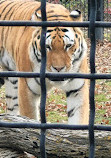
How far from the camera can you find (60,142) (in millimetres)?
2848

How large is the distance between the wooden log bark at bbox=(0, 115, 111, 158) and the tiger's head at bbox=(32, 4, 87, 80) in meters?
1.62

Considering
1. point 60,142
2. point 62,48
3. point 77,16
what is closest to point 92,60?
point 60,142

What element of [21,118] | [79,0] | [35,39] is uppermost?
[79,0]

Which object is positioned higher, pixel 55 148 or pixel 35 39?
pixel 35 39

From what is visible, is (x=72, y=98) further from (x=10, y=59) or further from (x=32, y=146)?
(x=32, y=146)

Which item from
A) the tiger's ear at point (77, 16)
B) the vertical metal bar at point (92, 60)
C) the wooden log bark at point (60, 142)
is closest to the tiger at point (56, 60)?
the tiger's ear at point (77, 16)

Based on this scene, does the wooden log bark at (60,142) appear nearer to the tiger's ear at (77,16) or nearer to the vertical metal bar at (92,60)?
the vertical metal bar at (92,60)

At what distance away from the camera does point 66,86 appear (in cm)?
482

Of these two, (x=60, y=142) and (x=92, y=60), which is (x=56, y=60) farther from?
(x=92, y=60)

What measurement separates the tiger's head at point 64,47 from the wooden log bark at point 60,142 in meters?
1.62

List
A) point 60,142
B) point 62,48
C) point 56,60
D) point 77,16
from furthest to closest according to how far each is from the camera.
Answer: point 77,16 < point 62,48 < point 56,60 < point 60,142

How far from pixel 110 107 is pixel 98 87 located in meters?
A: 1.53

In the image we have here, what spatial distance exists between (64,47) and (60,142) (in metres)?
1.98

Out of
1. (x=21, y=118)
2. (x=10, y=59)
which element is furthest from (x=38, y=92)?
(x=21, y=118)
